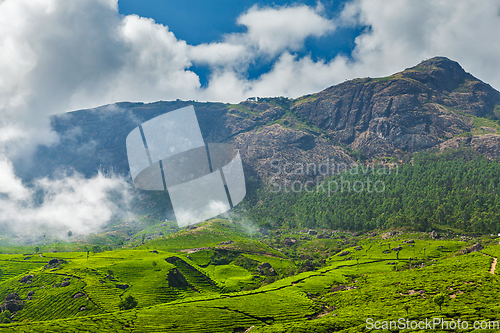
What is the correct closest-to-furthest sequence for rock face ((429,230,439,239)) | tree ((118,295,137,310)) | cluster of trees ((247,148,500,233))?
tree ((118,295,137,310)) → rock face ((429,230,439,239)) → cluster of trees ((247,148,500,233))

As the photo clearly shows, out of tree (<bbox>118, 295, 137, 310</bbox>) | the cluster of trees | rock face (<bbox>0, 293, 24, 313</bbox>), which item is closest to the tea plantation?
tree (<bbox>118, 295, 137, 310</bbox>)

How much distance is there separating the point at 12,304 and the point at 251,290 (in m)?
53.6

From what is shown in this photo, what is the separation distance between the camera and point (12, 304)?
59.4 metres

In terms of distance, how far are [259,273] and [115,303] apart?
48989 mm

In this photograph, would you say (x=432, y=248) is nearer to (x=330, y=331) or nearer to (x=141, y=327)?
(x=330, y=331)

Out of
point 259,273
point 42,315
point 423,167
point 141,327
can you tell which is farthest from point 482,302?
point 423,167

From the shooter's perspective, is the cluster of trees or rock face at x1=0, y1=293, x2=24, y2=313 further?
the cluster of trees

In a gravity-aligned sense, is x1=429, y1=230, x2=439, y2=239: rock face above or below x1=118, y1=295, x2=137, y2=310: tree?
below

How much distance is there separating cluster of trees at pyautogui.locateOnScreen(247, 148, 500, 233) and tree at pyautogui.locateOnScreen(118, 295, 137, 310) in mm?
121980

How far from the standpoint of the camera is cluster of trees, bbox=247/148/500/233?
128250 millimetres

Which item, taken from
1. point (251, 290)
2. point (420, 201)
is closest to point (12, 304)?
point (251, 290)

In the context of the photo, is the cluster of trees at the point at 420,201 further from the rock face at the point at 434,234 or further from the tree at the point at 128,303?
the tree at the point at 128,303

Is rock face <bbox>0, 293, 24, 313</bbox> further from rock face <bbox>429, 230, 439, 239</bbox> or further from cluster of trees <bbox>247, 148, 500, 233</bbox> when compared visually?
rock face <bbox>429, 230, 439, 239</bbox>

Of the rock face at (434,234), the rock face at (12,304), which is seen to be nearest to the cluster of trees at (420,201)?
the rock face at (434,234)
